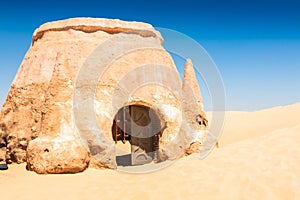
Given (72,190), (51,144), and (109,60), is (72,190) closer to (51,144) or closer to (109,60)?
(51,144)

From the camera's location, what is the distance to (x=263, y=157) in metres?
5.84

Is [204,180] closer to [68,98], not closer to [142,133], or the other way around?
[68,98]

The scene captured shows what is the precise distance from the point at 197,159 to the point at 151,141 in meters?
3.68

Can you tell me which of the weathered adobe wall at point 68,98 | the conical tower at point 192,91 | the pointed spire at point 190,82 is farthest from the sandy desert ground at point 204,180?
the pointed spire at point 190,82

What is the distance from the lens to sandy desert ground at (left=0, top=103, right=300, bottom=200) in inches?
193

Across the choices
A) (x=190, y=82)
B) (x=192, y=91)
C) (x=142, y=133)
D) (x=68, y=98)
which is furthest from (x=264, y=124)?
(x=68, y=98)

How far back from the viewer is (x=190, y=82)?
10.4m

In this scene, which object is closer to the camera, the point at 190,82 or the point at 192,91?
the point at 192,91

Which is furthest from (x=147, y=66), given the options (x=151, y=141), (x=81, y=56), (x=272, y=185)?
(x=272, y=185)

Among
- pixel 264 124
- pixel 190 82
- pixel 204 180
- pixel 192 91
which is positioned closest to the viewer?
pixel 204 180

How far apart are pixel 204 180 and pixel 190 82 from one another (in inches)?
210

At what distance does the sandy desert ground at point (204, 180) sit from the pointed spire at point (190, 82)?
3.46 meters

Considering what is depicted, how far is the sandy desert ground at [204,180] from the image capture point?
4.91 metres

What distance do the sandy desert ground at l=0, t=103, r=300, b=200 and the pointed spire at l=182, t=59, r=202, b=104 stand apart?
3.46m
